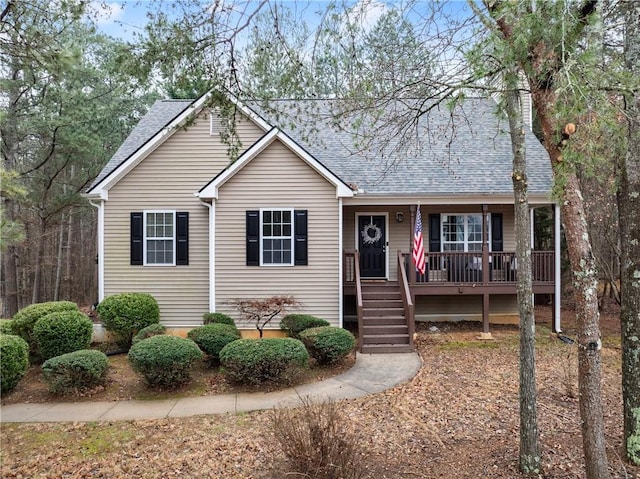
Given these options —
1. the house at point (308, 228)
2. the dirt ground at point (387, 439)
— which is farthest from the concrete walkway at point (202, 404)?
the house at point (308, 228)

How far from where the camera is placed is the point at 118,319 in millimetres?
9023

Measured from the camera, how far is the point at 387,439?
4.65 meters

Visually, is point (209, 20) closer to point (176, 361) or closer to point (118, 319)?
point (176, 361)

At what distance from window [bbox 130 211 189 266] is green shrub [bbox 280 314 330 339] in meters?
3.17

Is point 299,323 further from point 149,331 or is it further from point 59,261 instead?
point 59,261

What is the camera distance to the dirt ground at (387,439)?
4008 millimetres

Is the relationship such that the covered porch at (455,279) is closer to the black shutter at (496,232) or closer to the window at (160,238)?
the black shutter at (496,232)

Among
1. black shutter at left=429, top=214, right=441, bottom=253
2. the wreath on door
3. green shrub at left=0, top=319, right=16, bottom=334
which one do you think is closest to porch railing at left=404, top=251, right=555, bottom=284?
black shutter at left=429, top=214, right=441, bottom=253

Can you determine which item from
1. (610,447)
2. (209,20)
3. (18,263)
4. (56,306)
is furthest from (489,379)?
(18,263)

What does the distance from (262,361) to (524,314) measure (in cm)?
399

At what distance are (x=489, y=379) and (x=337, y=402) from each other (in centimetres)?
286

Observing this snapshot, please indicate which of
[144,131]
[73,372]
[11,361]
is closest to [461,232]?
[73,372]

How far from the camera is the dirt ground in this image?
13.1ft

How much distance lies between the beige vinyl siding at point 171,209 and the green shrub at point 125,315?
67 cm
